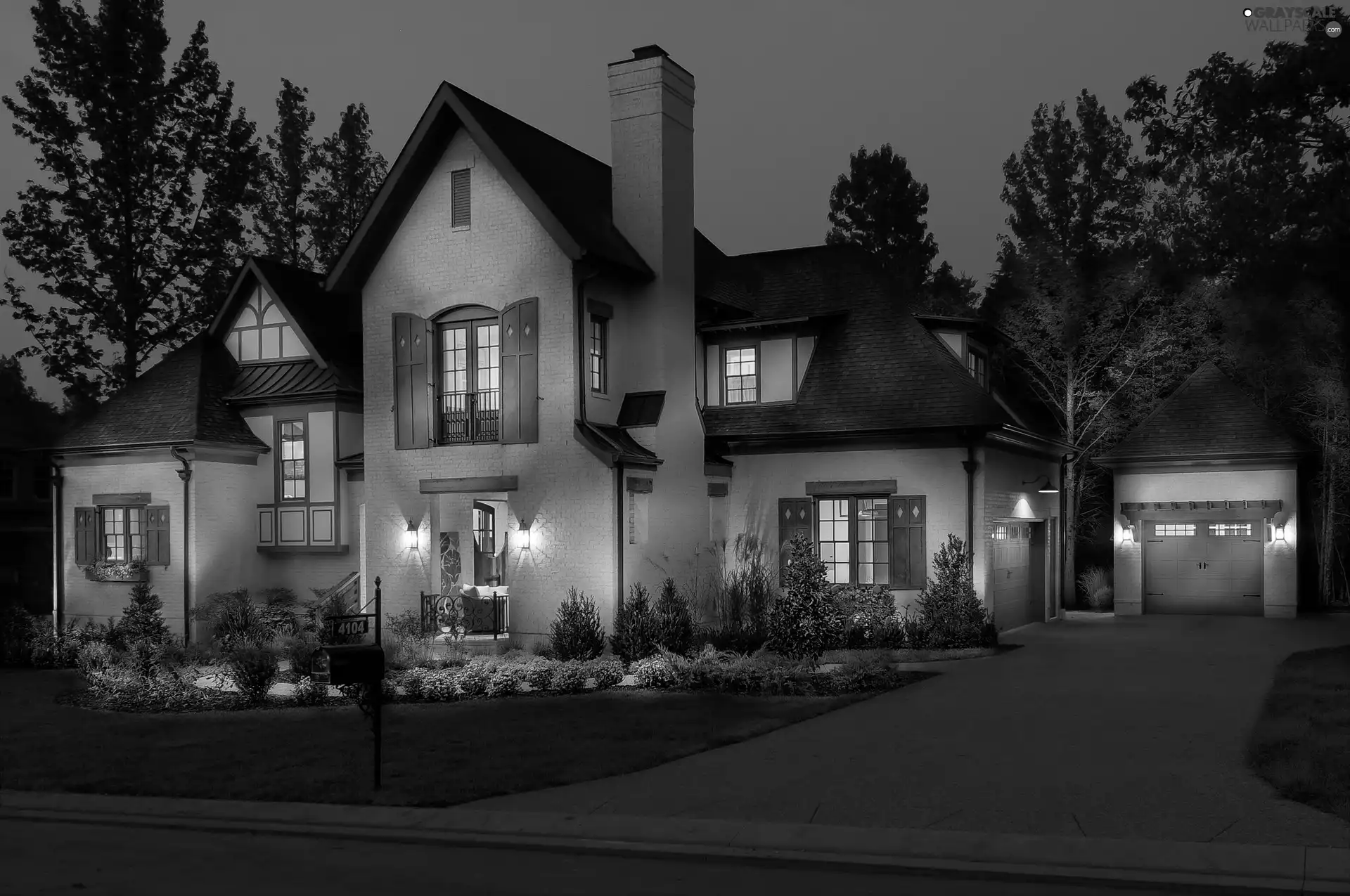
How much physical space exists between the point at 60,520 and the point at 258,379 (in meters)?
5.14

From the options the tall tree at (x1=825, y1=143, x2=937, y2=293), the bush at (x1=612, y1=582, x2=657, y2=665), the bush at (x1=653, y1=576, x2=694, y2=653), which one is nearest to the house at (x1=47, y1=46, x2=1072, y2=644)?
the bush at (x1=612, y1=582, x2=657, y2=665)

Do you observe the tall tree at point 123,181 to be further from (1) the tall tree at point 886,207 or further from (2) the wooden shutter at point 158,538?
(1) the tall tree at point 886,207

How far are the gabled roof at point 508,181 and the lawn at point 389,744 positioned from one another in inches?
312

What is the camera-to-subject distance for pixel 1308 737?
11820 millimetres

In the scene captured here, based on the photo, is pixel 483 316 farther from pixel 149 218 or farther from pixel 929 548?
pixel 149 218

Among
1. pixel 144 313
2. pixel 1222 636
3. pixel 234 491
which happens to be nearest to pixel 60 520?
pixel 234 491

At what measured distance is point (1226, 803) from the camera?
9.44 m

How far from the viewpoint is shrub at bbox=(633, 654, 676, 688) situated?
53.8ft

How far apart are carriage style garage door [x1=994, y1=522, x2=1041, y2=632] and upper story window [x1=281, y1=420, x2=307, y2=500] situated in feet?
45.0

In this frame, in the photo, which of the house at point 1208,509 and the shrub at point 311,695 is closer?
the shrub at point 311,695

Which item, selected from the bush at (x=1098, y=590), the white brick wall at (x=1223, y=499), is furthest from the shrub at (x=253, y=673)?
the bush at (x=1098, y=590)

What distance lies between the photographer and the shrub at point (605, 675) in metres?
16.7

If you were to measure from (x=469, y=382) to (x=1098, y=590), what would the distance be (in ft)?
54.3

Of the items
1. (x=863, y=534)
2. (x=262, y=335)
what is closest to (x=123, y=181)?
(x=262, y=335)
